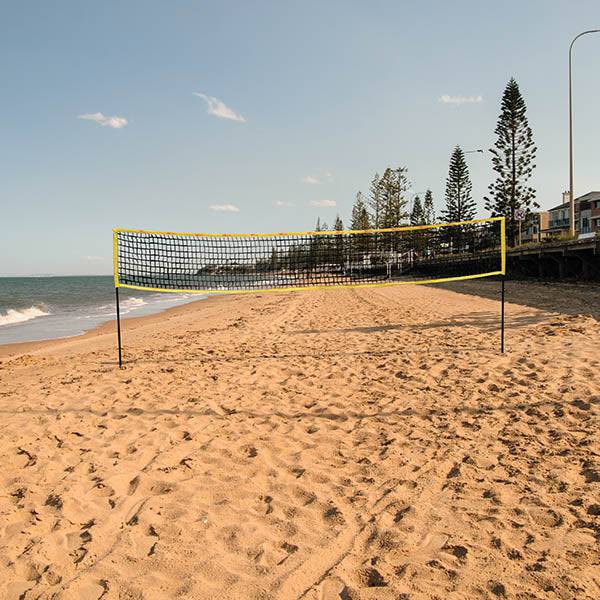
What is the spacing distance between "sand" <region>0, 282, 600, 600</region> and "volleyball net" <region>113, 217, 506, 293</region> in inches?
79.5

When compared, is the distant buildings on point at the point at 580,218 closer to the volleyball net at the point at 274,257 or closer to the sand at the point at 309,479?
the volleyball net at the point at 274,257

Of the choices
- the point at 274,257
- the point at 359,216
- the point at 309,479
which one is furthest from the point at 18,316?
the point at 359,216

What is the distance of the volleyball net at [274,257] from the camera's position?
823cm

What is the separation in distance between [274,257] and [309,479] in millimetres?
6875

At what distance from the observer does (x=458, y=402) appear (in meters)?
5.26

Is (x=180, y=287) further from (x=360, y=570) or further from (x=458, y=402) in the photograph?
(x=360, y=570)

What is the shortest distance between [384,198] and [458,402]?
184ft

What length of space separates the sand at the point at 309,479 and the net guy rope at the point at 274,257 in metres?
1.97

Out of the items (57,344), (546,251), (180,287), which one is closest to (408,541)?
(180,287)

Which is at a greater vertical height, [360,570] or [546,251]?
[546,251]

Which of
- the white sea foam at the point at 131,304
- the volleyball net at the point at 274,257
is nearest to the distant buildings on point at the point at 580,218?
the white sea foam at the point at 131,304

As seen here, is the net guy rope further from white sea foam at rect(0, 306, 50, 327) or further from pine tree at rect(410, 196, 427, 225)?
pine tree at rect(410, 196, 427, 225)

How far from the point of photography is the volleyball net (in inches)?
324

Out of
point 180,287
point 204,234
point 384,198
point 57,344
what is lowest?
point 57,344
